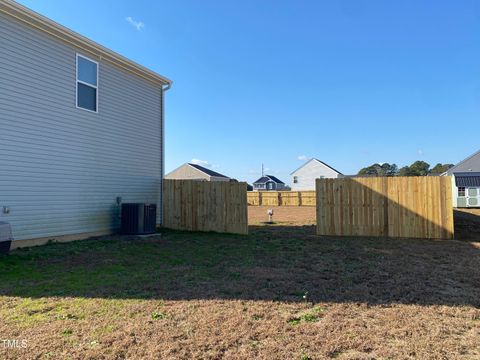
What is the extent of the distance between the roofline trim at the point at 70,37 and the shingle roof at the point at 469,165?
1135 inches

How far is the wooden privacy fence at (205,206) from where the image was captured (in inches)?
417

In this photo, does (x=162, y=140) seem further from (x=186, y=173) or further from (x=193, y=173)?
(x=186, y=173)

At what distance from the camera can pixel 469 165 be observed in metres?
30.5

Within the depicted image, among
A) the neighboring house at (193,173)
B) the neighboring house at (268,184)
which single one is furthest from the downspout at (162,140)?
the neighboring house at (268,184)

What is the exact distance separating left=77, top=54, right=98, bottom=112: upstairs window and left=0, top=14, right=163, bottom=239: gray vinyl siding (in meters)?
0.15

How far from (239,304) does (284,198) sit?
1172 inches

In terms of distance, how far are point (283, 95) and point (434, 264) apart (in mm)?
16525

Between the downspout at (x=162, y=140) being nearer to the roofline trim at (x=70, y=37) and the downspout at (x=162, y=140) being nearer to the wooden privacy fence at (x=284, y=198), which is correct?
the roofline trim at (x=70, y=37)

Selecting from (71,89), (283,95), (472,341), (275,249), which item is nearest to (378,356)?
(472,341)

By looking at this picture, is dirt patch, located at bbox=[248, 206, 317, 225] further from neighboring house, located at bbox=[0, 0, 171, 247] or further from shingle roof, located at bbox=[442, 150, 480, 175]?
shingle roof, located at bbox=[442, 150, 480, 175]

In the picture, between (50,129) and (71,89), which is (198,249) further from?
(71,89)

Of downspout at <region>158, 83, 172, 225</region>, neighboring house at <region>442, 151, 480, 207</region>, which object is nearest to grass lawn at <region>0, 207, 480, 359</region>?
downspout at <region>158, 83, 172, 225</region>

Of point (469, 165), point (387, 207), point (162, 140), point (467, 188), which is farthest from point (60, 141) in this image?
point (469, 165)

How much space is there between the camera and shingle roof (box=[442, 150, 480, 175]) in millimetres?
30000
